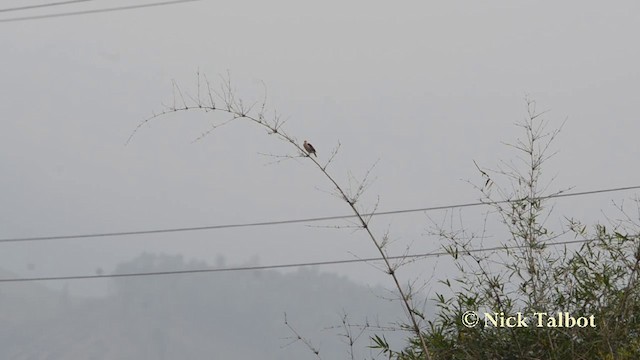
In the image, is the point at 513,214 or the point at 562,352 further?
the point at 513,214

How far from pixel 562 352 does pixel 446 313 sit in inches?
27.9

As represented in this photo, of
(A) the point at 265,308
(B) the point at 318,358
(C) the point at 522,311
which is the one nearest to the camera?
(C) the point at 522,311

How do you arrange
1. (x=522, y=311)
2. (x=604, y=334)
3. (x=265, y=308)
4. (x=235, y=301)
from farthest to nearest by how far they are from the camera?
(x=235, y=301) → (x=265, y=308) → (x=522, y=311) → (x=604, y=334)

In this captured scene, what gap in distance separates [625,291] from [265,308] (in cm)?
14137

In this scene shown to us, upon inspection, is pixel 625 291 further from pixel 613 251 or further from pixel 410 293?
pixel 410 293

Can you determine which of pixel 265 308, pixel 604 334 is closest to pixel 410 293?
pixel 604 334

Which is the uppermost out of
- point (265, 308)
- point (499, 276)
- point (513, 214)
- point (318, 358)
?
point (265, 308)

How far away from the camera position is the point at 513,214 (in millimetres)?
5617

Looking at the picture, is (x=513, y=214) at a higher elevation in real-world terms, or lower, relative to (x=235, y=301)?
lower

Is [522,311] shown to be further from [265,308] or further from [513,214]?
[265,308]

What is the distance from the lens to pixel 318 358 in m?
5.70
